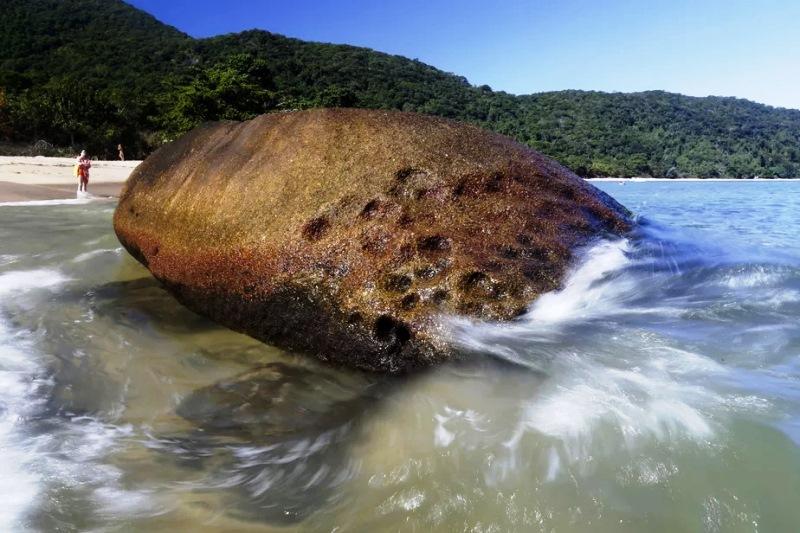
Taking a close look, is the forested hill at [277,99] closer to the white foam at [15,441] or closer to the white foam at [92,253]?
the white foam at [92,253]

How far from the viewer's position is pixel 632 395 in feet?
8.18

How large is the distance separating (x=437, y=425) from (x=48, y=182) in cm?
2150

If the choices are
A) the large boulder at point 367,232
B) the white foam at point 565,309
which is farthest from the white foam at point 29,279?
the white foam at point 565,309

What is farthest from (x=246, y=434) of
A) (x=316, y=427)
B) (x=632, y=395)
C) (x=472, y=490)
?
(x=632, y=395)

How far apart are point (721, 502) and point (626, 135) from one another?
10760 centimetres

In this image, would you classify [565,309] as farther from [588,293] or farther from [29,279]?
[29,279]

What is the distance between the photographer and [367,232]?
330 cm

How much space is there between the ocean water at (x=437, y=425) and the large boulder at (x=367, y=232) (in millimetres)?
183

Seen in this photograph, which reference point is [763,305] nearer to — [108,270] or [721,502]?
[721,502]

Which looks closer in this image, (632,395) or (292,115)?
(632,395)

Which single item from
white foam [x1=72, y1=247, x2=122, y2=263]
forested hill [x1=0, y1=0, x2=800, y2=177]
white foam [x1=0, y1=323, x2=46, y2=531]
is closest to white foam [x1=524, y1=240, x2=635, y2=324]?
white foam [x1=0, y1=323, x2=46, y2=531]

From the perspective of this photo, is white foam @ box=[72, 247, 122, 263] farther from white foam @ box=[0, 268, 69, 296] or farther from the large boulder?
the large boulder

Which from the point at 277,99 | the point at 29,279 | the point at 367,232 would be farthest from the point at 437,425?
the point at 277,99

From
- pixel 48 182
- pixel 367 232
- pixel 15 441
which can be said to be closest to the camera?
pixel 15 441
